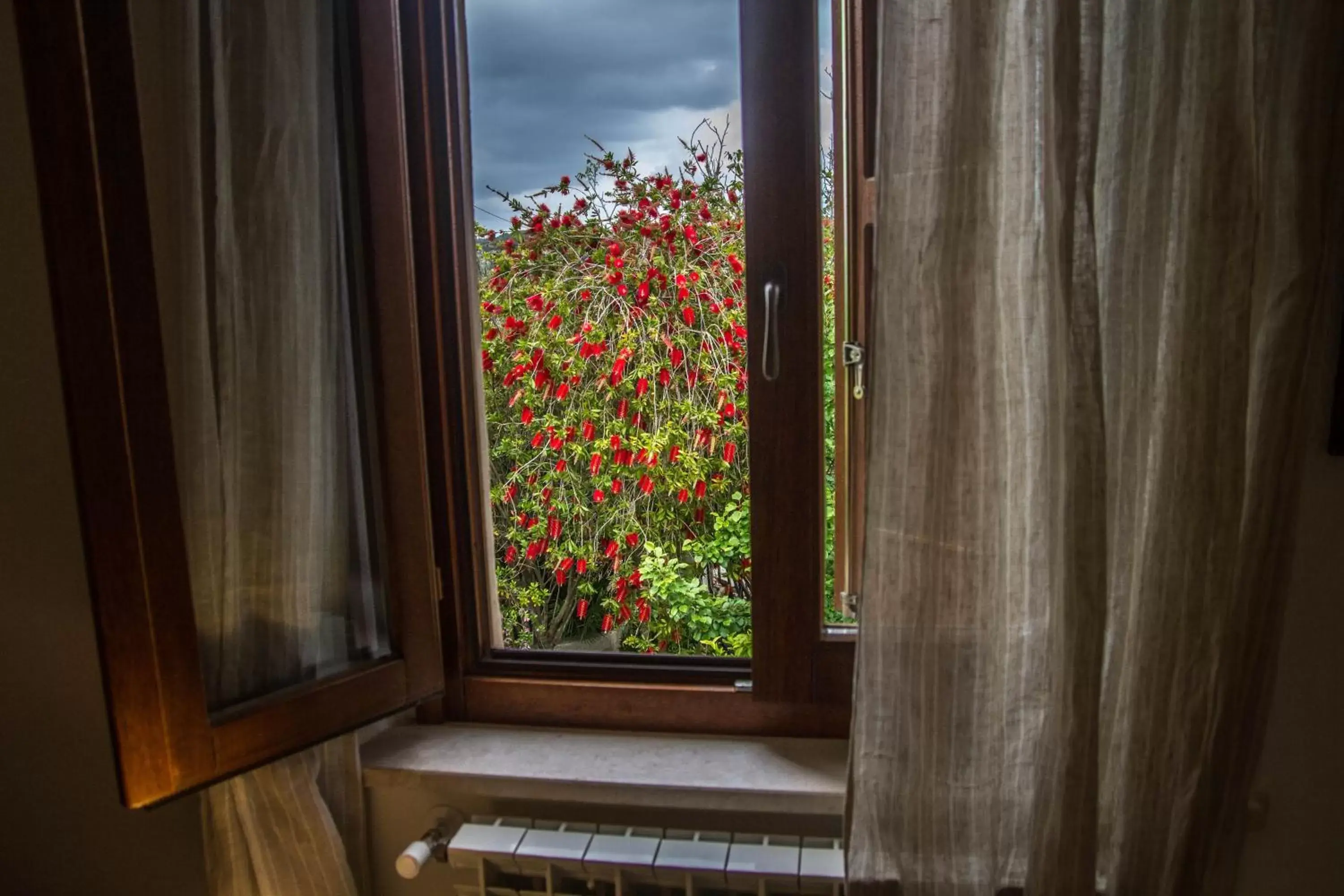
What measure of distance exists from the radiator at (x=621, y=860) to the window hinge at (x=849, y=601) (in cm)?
32

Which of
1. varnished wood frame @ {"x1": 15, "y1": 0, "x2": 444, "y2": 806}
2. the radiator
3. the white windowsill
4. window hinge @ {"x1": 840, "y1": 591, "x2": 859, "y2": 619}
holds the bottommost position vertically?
the radiator

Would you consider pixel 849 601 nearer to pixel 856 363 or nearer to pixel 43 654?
pixel 856 363

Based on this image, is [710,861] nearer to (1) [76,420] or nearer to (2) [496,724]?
(2) [496,724]

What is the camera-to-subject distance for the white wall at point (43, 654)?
1.05m

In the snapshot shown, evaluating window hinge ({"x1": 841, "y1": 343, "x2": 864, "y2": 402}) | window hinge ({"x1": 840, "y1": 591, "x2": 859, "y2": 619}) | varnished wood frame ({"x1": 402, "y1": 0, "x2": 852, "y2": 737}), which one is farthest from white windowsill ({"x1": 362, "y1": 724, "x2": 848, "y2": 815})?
window hinge ({"x1": 841, "y1": 343, "x2": 864, "y2": 402})

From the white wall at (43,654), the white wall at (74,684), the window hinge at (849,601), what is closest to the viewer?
the white wall at (74,684)

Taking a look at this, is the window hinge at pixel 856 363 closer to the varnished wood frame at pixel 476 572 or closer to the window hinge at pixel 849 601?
the varnished wood frame at pixel 476 572

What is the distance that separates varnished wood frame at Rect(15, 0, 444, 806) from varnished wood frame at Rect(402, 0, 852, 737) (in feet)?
1.11

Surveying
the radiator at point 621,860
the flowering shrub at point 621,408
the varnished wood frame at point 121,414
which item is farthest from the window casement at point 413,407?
the flowering shrub at point 621,408

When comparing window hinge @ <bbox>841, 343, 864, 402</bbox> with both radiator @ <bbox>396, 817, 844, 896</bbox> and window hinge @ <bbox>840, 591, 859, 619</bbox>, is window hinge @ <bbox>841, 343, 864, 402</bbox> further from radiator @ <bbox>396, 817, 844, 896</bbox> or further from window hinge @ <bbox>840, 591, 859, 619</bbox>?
radiator @ <bbox>396, 817, 844, 896</bbox>

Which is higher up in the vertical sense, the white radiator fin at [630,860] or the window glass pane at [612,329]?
the window glass pane at [612,329]

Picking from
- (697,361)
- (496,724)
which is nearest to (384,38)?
(697,361)

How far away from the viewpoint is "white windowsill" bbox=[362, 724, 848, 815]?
1065 millimetres

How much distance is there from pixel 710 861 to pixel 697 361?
894mm
